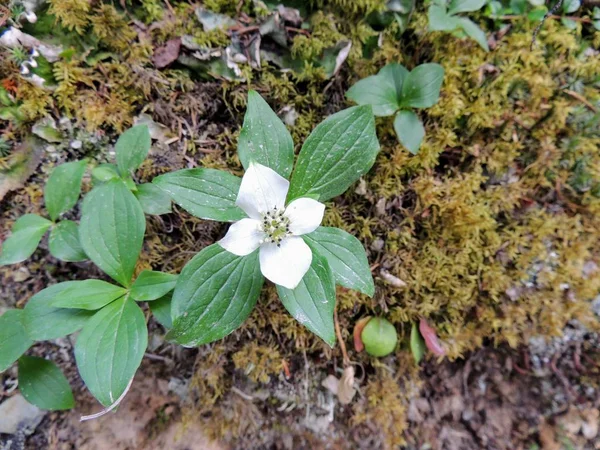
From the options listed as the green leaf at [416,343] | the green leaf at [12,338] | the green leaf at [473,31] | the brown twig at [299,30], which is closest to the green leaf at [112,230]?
the green leaf at [12,338]

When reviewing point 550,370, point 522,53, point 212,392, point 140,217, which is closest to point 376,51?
point 522,53

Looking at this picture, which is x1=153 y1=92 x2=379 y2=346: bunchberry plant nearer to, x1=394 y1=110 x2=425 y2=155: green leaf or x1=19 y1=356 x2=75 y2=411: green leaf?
x1=394 y1=110 x2=425 y2=155: green leaf

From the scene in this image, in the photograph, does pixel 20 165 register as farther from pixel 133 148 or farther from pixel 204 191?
pixel 204 191

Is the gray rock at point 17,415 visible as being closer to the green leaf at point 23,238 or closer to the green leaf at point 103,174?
the green leaf at point 23,238

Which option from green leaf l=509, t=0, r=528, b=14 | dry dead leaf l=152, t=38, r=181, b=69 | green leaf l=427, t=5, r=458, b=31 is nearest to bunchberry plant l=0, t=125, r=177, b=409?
dry dead leaf l=152, t=38, r=181, b=69

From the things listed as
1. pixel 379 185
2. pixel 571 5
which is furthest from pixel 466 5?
pixel 379 185
